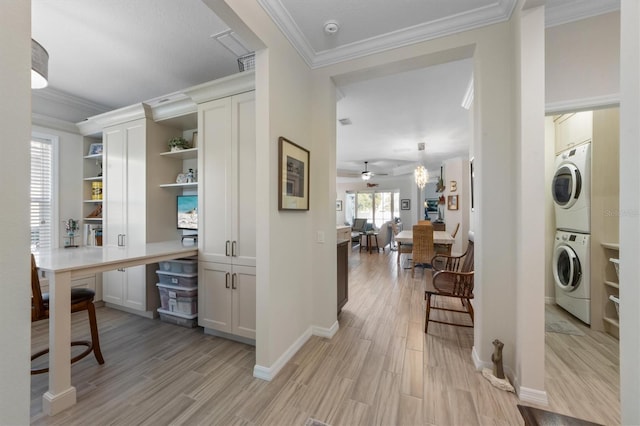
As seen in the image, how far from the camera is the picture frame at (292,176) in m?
2.05

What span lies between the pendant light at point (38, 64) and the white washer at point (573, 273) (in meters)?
4.80

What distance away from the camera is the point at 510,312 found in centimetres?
191

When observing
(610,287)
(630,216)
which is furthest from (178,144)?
(610,287)

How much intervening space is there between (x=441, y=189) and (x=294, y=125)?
5.91 metres

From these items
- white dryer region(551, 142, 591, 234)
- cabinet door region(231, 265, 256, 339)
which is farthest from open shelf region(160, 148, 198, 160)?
white dryer region(551, 142, 591, 234)

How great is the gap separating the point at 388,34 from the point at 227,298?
2851mm

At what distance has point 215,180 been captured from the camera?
255 centimetres

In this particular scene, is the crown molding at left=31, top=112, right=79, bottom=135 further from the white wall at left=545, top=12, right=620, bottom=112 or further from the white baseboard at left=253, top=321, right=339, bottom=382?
the white wall at left=545, top=12, right=620, bottom=112

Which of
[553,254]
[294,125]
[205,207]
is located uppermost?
[294,125]

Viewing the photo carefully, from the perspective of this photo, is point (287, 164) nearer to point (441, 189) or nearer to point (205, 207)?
point (205, 207)

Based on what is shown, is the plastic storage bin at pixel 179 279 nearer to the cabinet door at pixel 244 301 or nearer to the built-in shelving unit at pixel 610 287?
the cabinet door at pixel 244 301

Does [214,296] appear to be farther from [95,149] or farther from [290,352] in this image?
[95,149]

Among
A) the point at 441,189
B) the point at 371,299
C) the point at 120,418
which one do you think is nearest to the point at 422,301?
the point at 371,299

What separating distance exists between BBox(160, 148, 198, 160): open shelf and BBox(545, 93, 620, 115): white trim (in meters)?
3.45
